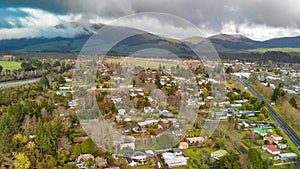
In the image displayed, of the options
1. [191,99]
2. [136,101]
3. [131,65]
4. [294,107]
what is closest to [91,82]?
[131,65]

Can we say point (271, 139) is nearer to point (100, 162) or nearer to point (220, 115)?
point (220, 115)

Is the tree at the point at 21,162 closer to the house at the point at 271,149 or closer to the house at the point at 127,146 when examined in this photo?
the house at the point at 127,146

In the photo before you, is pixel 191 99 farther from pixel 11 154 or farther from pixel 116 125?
pixel 11 154

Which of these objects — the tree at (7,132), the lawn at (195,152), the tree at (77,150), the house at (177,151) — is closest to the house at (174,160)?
the house at (177,151)

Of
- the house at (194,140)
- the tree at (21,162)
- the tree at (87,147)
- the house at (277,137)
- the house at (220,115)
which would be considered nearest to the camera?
the tree at (21,162)

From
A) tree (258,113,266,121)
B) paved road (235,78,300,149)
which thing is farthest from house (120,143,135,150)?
tree (258,113,266,121)
